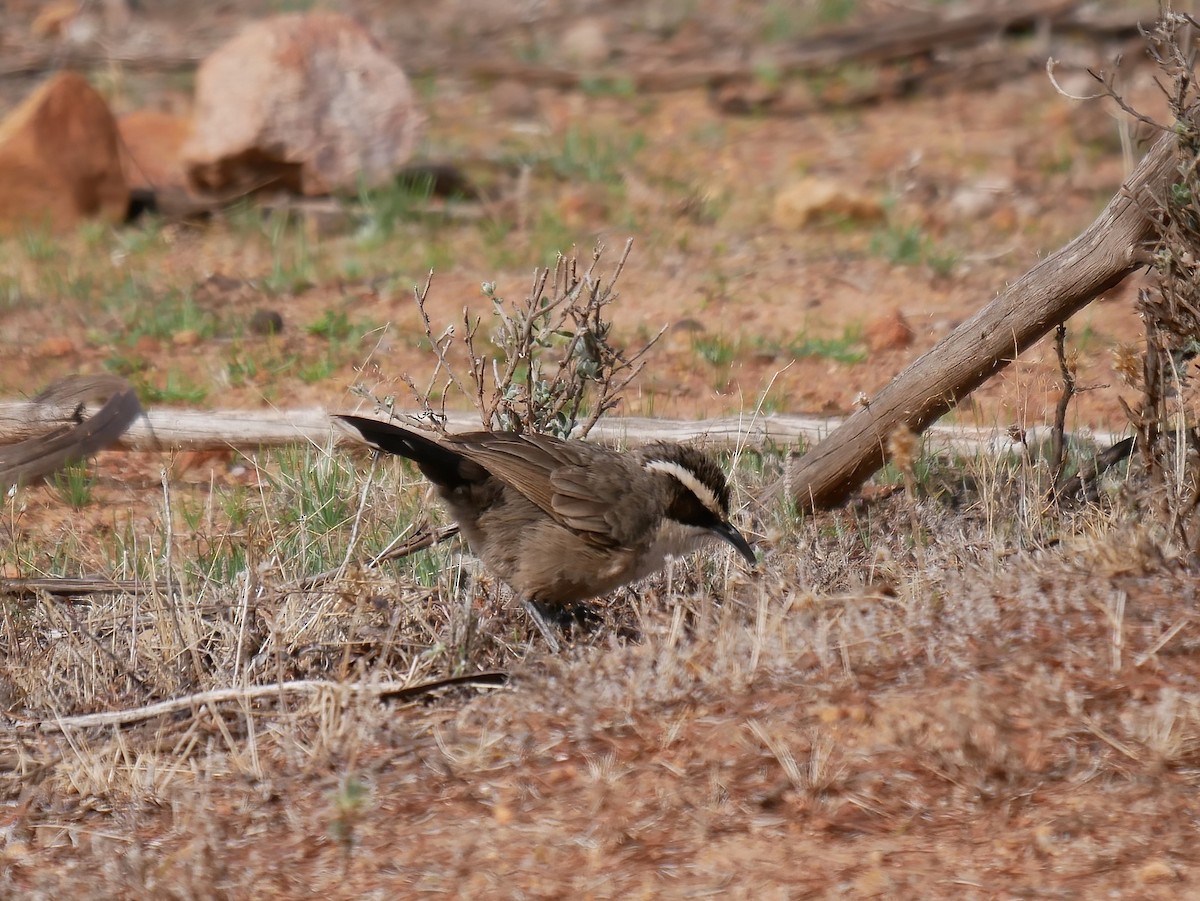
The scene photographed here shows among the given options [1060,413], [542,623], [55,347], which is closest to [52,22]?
[55,347]

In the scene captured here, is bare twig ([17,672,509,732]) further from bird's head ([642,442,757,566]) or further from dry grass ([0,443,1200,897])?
bird's head ([642,442,757,566])

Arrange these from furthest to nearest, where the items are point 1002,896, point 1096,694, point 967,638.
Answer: point 967,638
point 1096,694
point 1002,896

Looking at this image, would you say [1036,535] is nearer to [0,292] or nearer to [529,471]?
[529,471]

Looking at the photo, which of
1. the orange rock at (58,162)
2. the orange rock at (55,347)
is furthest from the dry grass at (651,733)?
the orange rock at (58,162)

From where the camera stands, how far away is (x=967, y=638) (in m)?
4.37

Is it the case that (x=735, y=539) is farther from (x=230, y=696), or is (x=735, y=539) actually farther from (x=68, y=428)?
(x=68, y=428)

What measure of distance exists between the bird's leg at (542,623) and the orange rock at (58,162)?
21.7 ft

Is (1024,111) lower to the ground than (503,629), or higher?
higher

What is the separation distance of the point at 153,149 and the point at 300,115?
66.4 inches

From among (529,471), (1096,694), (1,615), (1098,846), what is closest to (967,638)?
(1096,694)

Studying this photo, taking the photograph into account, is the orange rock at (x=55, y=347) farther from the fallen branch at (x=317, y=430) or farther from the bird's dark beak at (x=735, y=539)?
the bird's dark beak at (x=735, y=539)

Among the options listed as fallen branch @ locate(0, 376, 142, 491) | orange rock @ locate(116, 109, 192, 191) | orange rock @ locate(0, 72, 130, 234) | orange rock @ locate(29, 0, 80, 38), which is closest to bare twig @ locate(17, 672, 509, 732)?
fallen branch @ locate(0, 376, 142, 491)

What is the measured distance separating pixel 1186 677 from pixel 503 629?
2.15 m

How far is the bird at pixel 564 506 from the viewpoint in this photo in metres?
5.10
